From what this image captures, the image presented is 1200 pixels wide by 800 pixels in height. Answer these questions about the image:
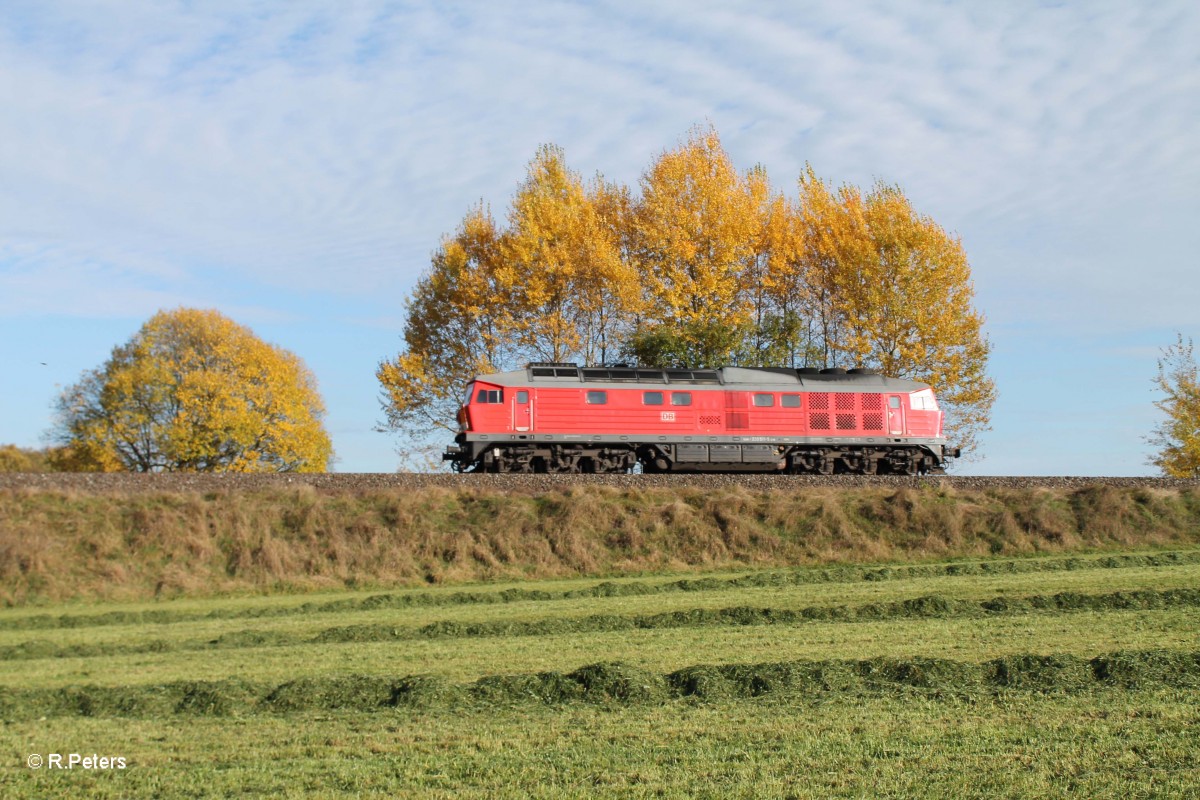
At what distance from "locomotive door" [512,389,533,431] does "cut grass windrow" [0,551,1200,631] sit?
9911 mm

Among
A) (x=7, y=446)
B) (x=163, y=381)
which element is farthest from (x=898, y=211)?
(x=7, y=446)

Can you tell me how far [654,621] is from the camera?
17.1 meters

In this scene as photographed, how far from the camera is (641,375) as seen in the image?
33.4 metres

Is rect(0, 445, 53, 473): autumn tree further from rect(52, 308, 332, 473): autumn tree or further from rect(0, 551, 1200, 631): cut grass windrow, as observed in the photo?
rect(0, 551, 1200, 631): cut grass windrow

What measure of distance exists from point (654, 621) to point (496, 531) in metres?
10.0

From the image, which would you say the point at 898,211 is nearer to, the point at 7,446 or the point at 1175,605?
the point at 1175,605

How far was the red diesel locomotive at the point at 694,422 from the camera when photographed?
107 ft

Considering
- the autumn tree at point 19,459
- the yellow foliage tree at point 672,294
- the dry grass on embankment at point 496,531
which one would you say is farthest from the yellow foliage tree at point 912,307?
the autumn tree at point 19,459

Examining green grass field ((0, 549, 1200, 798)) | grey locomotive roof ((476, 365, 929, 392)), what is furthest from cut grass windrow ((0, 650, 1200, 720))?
grey locomotive roof ((476, 365, 929, 392))

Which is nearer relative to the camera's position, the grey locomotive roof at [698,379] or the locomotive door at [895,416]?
the grey locomotive roof at [698,379]

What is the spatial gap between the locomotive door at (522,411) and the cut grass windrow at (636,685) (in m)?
20.6

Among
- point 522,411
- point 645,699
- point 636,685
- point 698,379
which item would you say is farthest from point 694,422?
point 645,699

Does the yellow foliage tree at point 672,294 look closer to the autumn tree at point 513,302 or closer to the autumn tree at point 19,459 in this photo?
the autumn tree at point 513,302

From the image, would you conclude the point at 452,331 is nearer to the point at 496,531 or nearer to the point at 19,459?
the point at 496,531
